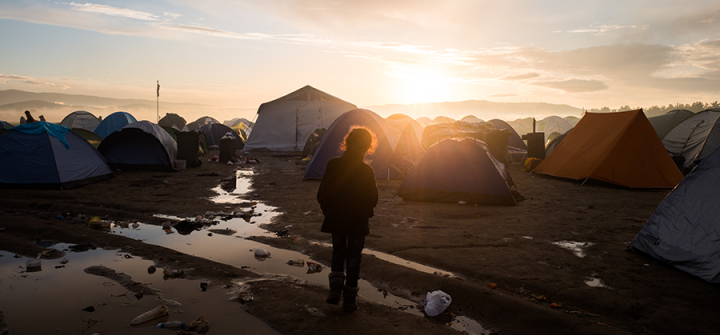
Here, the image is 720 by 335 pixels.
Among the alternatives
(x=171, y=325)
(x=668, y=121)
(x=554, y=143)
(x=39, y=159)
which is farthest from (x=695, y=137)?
(x=39, y=159)

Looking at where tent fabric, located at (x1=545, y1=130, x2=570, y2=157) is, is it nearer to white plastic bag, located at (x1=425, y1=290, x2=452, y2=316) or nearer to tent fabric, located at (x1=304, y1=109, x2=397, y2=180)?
tent fabric, located at (x1=304, y1=109, x2=397, y2=180)

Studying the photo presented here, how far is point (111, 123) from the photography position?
85.4 feet

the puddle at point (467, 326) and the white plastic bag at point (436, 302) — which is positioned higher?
the white plastic bag at point (436, 302)

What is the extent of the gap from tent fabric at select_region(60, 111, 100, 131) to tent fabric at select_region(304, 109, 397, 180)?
21.6 m

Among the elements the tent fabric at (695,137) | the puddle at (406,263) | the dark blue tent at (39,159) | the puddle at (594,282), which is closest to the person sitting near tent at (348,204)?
the puddle at (406,263)

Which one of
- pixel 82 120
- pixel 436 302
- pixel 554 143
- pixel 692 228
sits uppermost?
pixel 82 120

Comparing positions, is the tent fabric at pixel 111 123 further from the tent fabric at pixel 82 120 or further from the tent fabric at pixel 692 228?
the tent fabric at pixel 692 228

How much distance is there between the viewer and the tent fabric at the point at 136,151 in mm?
16531

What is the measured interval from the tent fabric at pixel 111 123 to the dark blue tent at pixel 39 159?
15.0m

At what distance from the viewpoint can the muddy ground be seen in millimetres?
3973

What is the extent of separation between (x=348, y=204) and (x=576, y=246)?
4.28 m

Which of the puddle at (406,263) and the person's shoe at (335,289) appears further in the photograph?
the puddle at (406,263)

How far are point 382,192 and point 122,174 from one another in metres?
9.99

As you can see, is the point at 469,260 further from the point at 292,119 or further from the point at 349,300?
the point at 292,119
